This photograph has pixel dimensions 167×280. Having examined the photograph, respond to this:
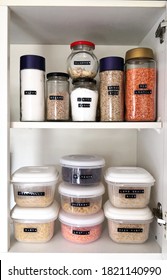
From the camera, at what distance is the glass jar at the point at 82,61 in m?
0.84

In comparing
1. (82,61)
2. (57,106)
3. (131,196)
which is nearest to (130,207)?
(131,196)

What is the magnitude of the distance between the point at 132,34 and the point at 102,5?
27cm

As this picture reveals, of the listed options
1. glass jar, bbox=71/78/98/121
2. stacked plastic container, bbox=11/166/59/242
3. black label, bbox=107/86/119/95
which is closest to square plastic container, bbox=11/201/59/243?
stacked plastic container, bbox=11/166/59/242

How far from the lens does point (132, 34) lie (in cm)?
98

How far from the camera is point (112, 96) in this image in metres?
0.81

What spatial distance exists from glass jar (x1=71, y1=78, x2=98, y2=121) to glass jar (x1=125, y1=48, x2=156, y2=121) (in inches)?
4.8

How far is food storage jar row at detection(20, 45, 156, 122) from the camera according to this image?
807mm

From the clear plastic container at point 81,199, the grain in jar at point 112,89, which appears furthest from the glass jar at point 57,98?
the clear plastic container at point 81,199

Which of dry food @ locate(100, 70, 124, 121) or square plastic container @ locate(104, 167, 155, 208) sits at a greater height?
dry food @ locate(100, 70, 124, 121)

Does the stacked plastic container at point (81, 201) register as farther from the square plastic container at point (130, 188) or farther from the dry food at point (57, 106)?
the dry food at point (57, 106)

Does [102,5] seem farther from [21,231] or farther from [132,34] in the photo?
[21,231]

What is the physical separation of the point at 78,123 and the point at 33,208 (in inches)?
13.7

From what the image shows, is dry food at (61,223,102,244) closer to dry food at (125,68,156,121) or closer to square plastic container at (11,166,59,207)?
square plastic container at (11,166,59,207)
